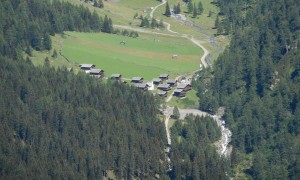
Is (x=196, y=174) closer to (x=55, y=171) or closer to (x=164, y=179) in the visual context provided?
(x=164, y=179)

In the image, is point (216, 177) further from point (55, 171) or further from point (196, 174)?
point (55, 171)

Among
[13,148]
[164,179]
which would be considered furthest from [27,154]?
[164,179]

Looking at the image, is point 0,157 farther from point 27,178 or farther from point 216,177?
point 216,177

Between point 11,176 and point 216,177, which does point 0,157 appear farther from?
point 216,177

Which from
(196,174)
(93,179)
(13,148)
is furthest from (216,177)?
(13,148)

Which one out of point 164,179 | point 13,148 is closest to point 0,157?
point 13,148
